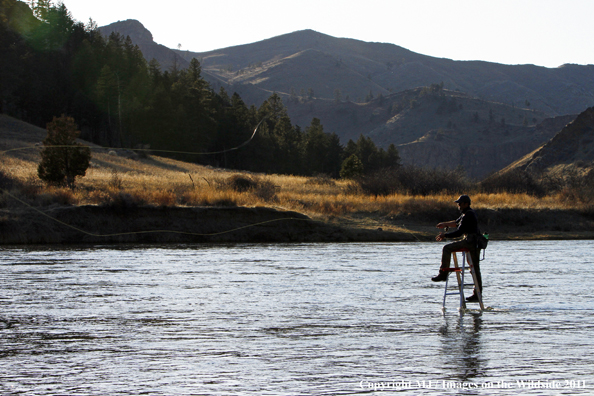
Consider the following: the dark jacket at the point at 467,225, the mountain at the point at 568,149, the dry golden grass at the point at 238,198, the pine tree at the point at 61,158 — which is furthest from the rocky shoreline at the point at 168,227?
the mountain at the point at 568,149

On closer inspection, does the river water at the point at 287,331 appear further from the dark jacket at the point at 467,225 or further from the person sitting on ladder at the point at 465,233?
the dark jacket at the point at 467,225

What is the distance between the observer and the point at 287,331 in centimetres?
1010

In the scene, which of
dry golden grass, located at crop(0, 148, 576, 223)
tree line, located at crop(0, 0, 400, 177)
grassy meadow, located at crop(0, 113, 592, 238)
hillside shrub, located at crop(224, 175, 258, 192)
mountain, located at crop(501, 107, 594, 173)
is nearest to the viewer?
grassy meadow, located at crop(0, 113, 592, 238)

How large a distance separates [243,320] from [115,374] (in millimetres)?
3711

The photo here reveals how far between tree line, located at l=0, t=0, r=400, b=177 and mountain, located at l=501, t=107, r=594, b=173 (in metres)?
21.7

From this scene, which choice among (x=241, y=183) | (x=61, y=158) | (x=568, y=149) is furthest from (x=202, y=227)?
(x=568, y=149)

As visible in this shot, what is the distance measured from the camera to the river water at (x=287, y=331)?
7.25m

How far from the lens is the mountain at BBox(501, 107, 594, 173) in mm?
74312

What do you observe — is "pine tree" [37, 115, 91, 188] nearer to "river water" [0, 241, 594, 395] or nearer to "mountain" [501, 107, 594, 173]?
"river water" [0, 241, 594, 395]

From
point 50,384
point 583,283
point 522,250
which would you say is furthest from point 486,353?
point 522,250

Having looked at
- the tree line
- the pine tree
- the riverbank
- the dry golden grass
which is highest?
the tree line

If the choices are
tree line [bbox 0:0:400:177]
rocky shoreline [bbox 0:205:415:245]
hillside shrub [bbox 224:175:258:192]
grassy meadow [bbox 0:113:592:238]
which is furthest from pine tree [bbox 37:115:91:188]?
tree line [bbox 0:0:400:177]

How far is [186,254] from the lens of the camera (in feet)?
79.7

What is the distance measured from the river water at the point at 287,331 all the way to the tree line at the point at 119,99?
6747 cm
